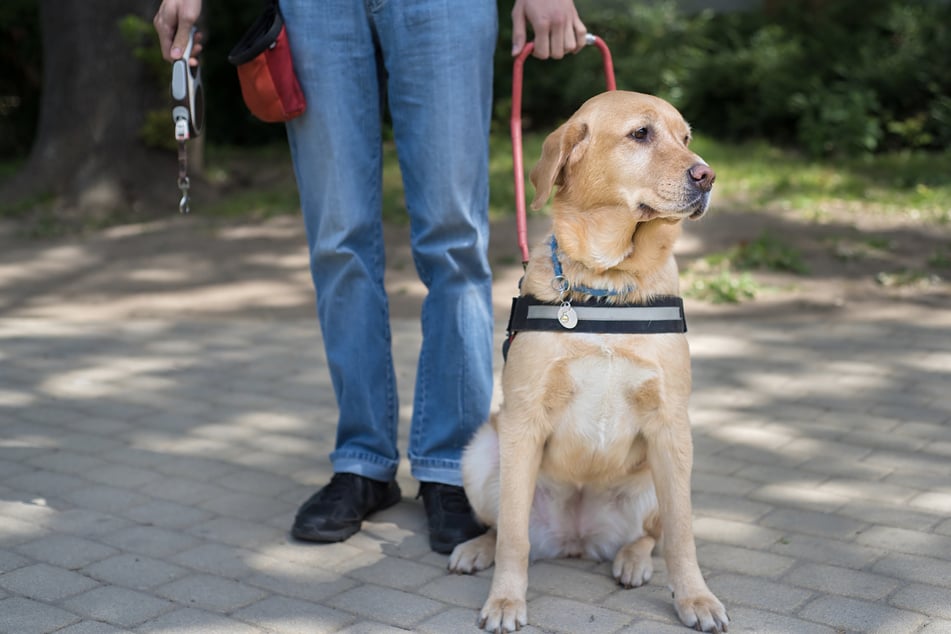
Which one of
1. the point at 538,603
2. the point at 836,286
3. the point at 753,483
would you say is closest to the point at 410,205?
the point at 538,603

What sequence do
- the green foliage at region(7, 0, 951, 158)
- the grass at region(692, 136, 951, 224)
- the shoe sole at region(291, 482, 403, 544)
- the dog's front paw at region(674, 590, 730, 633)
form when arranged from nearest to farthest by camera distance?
1. the dog's front paw at region(674, 590, 730, 633)
2. the shoe sole at region(291, 482, 403, 544)
3. the grass at region(692, 136, 951, 224)
4. the green foliage at region(7, 0, 951, 158)

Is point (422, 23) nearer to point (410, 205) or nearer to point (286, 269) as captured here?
point (410, 205)

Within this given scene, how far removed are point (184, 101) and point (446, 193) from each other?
87 cm

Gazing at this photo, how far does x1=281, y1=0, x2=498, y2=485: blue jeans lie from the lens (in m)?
3.39

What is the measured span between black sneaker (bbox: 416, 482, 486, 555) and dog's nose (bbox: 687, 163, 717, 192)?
4.26ft

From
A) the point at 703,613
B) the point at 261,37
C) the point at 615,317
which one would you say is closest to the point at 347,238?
the point at 261,37

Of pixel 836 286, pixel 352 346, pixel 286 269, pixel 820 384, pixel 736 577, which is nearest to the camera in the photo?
pixel 736 577

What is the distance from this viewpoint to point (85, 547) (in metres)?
3.42

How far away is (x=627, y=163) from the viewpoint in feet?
9.80

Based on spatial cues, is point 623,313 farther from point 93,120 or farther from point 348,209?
point 93,120

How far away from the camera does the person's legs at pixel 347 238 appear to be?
11.2 feet

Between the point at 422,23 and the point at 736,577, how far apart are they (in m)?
1.89

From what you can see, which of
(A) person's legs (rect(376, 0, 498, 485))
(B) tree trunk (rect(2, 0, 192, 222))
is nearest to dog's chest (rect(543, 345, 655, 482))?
(A) person's legs (rect(376, 0, 498, 485))

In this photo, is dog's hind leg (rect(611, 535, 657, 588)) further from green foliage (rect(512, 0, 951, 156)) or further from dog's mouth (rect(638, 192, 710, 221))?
green foliage (rect(512, 0, 951, 156))
